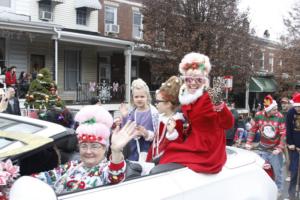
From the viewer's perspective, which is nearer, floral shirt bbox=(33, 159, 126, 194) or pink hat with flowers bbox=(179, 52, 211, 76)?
floral shirt bbox=(33, 159, 126, 194)

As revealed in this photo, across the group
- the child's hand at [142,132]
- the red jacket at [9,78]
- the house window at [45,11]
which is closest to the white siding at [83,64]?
the house window at [45,11]

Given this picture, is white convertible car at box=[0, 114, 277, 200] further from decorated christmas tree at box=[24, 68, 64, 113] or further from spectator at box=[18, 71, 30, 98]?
spectator at box=[18, 71, 30, 98]

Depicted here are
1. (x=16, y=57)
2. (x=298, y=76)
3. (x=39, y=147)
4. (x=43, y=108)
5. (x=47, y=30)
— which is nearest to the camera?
(x=39, y=147)

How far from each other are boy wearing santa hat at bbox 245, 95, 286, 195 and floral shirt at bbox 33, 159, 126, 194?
4226 millimetres

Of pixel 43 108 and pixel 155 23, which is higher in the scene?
pixel 155 23

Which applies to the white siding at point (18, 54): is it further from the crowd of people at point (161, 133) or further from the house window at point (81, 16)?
the crowd of people at point (161, 133)

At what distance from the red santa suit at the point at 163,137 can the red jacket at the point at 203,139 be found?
10 cm

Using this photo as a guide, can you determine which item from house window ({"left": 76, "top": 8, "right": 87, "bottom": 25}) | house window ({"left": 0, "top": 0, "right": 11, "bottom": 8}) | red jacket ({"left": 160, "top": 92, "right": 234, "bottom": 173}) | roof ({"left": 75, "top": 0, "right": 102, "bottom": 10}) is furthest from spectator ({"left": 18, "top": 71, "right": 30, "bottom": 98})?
red jacket ({"left": 160, "top": 92, "right": 234, "bottom": 173})

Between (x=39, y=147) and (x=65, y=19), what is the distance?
17398 mm

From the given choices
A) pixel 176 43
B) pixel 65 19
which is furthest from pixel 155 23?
pixel 65 19

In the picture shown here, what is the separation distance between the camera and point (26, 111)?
8797 mm

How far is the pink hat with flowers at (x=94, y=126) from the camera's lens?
8.63 ft

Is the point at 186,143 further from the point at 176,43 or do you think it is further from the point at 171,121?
the point at 176,43

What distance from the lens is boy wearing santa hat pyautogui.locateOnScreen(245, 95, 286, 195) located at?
6262mm
